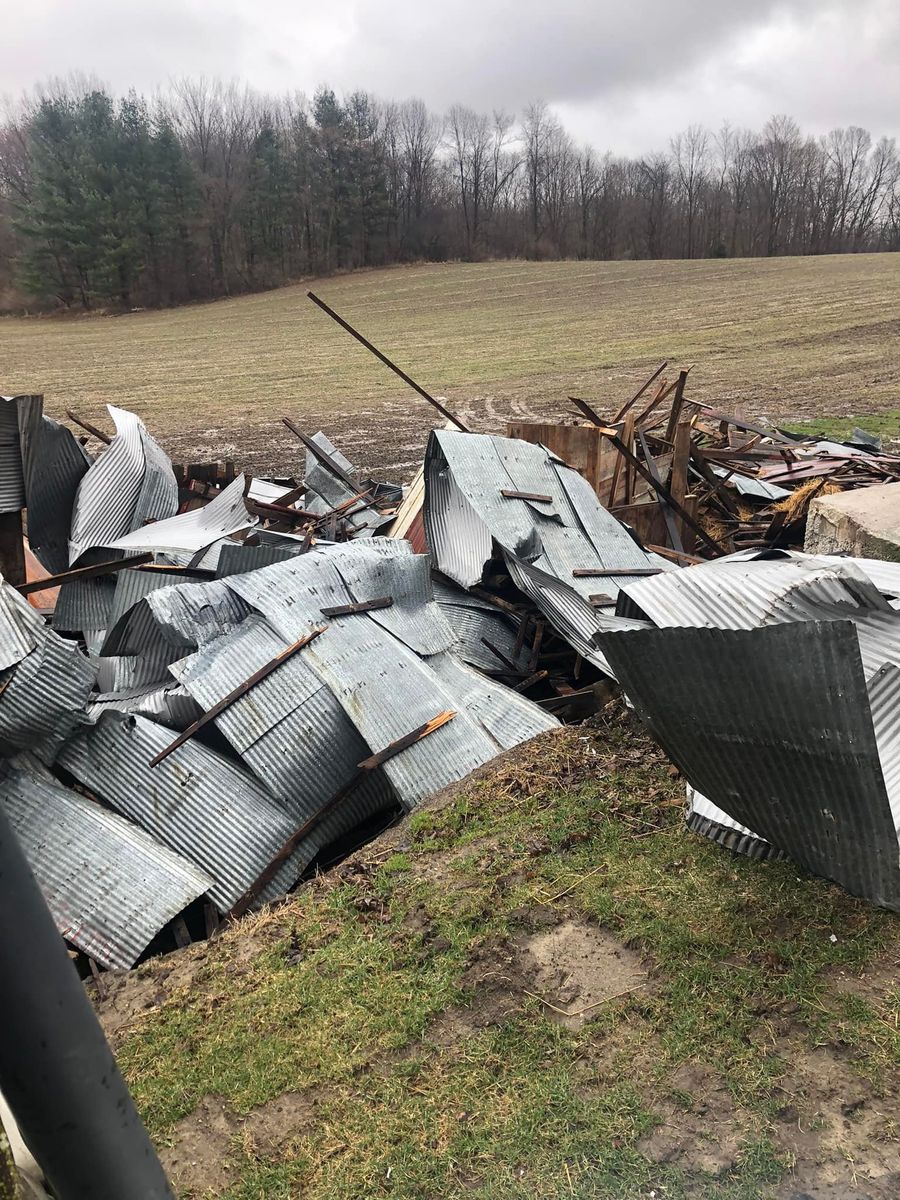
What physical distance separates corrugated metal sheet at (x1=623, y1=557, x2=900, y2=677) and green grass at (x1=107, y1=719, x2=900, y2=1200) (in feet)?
2.72

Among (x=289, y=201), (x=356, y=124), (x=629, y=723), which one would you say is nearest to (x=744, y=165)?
(x=356, y=124)

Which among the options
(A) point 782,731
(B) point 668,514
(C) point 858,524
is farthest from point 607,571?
(A) point 782,731

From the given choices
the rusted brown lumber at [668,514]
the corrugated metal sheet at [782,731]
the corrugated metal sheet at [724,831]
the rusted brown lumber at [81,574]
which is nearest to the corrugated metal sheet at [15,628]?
the rusted brown lumber at [81,574]

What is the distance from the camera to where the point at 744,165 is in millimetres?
67250

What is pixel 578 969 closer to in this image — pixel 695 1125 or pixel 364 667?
pixel 695 1125

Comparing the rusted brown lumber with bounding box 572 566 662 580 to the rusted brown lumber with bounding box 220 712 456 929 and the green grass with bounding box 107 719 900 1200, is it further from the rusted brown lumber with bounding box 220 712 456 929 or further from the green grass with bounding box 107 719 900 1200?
the green grass with bounding box 107 719 900 1200

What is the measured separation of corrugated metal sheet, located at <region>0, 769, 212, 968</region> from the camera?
3350 mm

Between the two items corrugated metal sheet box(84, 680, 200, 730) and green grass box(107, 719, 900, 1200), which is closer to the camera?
green grass box(107, 719, 900, 1200)

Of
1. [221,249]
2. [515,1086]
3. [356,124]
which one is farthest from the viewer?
[356,124]

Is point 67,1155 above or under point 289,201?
under

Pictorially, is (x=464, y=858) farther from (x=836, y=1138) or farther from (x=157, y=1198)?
(x=157, y=1198)

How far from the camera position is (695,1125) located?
216 cm

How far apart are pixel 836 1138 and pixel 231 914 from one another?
2549 mm

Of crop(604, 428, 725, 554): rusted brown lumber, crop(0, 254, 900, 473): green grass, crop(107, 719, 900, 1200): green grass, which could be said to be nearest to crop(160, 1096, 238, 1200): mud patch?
crop(107, 719, 900, 1200): green grass
